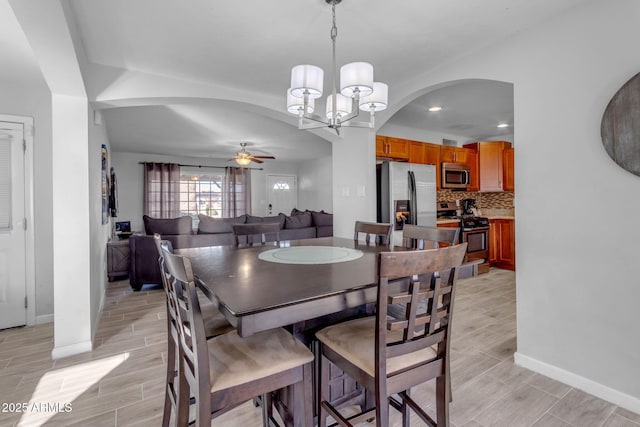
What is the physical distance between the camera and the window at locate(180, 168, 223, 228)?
7.72 m

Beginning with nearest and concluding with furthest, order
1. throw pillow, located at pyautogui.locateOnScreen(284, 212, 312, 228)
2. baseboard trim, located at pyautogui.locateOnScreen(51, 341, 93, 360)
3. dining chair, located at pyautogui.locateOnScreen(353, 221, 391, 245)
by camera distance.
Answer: baseboard trim, located at pyautogui.locateOnScreen(51, 341, 93, 360)
dining chair, located at pyautogui.locateOnScreen(353, 221, 391, 245)
throw pillow, located at pyautogui.locateOnScreen(284, 212, 312, 228)

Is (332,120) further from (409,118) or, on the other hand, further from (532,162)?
(409,118)

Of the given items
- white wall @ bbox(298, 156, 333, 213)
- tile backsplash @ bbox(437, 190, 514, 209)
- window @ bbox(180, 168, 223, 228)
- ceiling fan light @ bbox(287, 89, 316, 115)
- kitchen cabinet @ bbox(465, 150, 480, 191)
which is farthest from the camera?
white wall @ bbox(298, 156, 333, 213)

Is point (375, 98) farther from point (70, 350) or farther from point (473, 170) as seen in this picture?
point (473, 170)

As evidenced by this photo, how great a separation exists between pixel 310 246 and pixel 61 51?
6.41ft

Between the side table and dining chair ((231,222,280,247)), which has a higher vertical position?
dining chair ((231,222,280,247))

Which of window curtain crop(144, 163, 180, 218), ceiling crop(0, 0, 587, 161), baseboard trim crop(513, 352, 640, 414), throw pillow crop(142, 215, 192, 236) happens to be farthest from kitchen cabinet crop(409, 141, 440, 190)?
window curtain crop(144, 163, 180, 218)

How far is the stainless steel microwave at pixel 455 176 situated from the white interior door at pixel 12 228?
5145 millimetres

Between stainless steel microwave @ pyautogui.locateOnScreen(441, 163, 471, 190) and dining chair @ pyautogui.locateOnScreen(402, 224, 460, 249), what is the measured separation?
9.75 ft

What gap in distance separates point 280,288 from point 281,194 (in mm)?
8005

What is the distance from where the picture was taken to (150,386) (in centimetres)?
194

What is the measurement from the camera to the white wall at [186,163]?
22.9 ft

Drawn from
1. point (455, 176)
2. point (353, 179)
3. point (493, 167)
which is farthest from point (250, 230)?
point (493, 167)

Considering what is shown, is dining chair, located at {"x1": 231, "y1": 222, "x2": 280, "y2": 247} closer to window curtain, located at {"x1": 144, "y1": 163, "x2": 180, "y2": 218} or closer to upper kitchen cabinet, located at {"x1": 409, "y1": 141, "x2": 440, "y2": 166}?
upper kitchen cabinet, located at {"x1": 409, "y1": 141, "x2": 440, "y2": 166}
